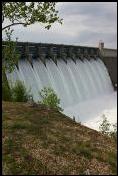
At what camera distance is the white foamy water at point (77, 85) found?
50.3 metres

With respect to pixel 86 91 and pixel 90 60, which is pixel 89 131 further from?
pixel 90 60

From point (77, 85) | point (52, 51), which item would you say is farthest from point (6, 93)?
point (77, 85)

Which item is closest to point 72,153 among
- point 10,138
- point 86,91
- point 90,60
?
point 10,138

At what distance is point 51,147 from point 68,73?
47802 mm

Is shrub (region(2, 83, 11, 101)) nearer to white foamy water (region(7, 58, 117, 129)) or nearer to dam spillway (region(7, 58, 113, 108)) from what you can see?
dam spillway (region(7, 58, 113, 108))

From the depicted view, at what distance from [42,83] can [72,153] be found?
35764 millimetres

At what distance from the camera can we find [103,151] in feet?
55.3

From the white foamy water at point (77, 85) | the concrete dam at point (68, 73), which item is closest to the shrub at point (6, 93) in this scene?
the concrete dam at point (68, 73)

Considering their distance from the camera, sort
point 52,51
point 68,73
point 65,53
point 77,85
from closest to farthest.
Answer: point 52,51 < point 68,73 < point 77,85 < point 65,53

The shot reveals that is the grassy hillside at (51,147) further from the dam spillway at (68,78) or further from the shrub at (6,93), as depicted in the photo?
the dam spillway at (68,78)

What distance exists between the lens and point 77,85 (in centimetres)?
6538

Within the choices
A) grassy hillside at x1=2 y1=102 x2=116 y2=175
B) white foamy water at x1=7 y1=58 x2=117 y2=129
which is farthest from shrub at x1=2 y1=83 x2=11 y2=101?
white foamy water at x1=7 y1=58 x2=117 y2=129

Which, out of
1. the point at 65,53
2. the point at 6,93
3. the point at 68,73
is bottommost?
the point at 6,93

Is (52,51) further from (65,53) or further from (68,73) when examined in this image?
(65,53)
